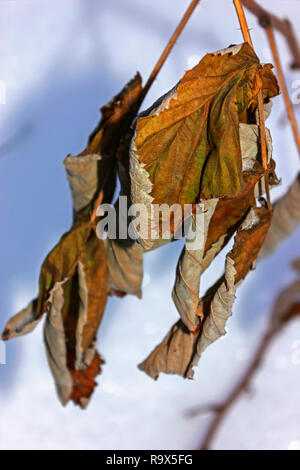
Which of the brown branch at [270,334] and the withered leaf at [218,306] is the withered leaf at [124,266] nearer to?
the withered leaf at [218,306]

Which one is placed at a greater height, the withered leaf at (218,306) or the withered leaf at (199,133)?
the withered leaf at (199,133)

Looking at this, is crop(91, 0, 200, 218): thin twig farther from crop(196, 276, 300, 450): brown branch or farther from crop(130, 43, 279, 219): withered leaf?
crop(196, 276, 300, 450): brown branch

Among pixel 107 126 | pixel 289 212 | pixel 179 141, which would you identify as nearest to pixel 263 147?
pixel 179 141

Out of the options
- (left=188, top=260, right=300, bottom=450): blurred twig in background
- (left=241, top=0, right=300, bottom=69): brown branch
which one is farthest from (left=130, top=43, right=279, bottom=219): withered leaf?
(left=188, top=260, right=300, bottom=450): blurred twig in background

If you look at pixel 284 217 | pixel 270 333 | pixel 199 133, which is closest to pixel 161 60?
pixel 199 133

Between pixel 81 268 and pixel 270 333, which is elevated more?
pixel 81 268

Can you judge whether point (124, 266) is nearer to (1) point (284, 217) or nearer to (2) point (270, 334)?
(1) point (284, 217)

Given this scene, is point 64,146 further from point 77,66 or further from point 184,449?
point 184,449

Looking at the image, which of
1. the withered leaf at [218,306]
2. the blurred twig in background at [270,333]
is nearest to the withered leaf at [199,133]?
the withered leaf at [218,306]
